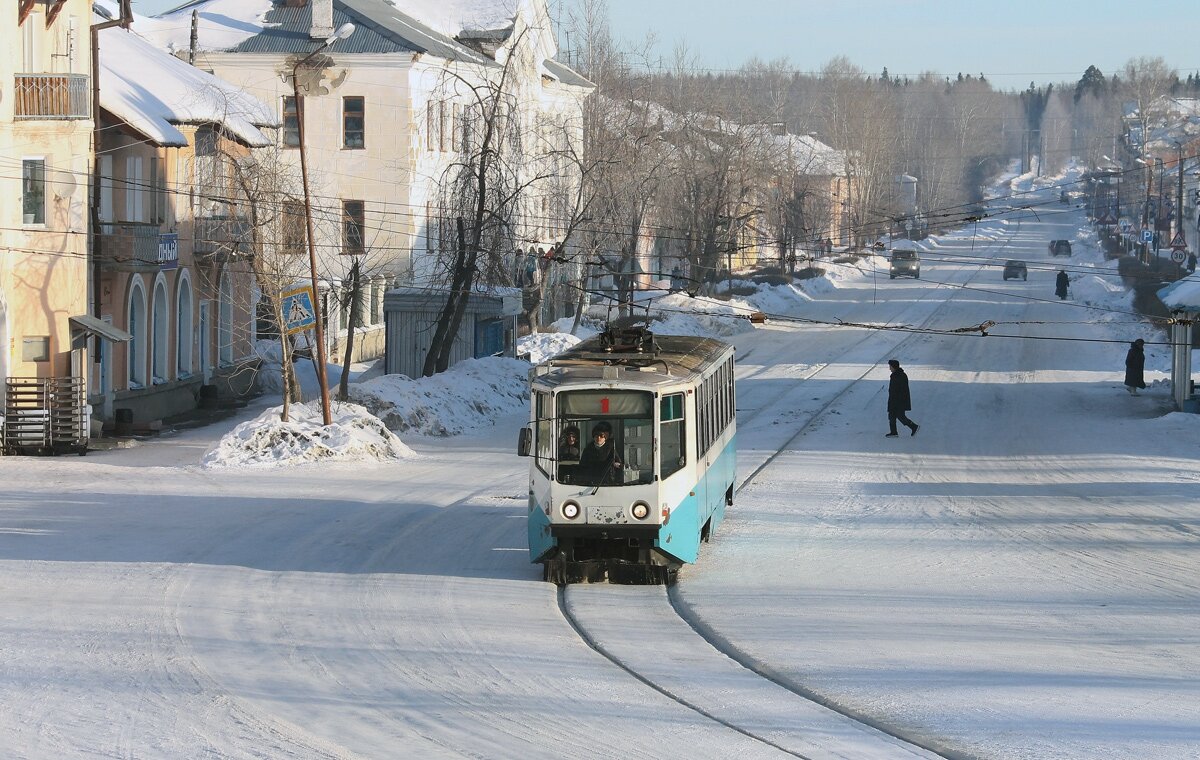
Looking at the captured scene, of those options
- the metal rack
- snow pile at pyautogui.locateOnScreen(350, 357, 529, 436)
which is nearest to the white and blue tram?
snow pile at pyautogui.locateOnScreen(350, 357, 529, 436)

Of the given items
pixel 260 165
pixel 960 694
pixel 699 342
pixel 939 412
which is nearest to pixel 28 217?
pixel 260 165

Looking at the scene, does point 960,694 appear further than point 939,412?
No

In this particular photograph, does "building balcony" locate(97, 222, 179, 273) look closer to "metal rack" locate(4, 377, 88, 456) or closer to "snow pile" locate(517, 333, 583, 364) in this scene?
"metal rack" locate(4, 377, 88, 456)

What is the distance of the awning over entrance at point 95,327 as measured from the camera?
99.1ft

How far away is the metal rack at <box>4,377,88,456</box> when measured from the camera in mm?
28031

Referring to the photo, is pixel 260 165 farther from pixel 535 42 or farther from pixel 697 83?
pixel 697 83

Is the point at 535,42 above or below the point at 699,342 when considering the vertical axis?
above

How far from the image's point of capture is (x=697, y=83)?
84.2m

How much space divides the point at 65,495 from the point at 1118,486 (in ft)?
55.3

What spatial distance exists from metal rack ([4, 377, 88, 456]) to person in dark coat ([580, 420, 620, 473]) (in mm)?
15955

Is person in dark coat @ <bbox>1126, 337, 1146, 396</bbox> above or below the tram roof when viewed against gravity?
below

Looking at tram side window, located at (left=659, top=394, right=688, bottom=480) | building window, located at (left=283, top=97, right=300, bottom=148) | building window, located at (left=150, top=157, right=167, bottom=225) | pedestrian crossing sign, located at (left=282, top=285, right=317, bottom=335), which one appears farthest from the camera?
building window, located at (left=283, top=97, right=300, bottom=148)

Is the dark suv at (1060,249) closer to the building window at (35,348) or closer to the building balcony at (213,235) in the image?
the building balcony at (213,235)

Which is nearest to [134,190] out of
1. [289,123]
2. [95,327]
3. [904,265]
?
[95,327]
